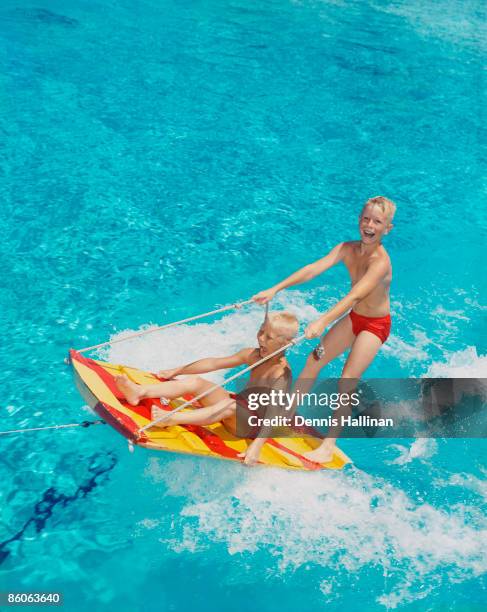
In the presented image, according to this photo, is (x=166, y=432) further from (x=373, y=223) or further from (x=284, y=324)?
(x=373, y=223)

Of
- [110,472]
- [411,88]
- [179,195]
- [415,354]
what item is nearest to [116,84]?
[179,195]

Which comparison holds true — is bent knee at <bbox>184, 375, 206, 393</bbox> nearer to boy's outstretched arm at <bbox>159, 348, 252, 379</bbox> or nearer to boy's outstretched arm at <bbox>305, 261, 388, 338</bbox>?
boy's outstretched arm at <bbox>159, 348, 252, 379</bbox>

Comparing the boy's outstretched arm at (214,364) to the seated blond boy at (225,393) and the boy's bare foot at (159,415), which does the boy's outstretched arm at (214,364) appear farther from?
the boy's bare foot at (159,415)

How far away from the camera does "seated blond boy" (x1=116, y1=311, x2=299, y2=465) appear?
5449 mm

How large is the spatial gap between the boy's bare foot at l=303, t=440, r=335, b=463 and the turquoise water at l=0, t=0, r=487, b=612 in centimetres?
28

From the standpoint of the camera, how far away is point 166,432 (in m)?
5.61

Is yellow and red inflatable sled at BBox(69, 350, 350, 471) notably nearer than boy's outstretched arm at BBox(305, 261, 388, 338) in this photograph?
Yes

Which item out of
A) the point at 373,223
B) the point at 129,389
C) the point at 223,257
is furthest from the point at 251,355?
the point at 223,257

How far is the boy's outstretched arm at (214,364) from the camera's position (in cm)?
582

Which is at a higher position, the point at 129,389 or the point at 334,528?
the point at 129,389

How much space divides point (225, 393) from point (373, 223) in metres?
1.77

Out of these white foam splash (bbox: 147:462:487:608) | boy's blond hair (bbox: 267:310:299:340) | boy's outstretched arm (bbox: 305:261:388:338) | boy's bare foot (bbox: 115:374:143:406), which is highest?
boy's outstretched arm (bbox: 305:261:388:338)

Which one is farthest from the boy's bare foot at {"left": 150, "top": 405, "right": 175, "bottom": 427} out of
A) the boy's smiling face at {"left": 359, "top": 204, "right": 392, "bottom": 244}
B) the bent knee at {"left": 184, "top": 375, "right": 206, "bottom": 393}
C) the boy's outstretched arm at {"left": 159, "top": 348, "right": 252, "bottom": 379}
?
the boy's smiling face at {"left": 359, "top": 204, "right": 392, "bottom": 244}

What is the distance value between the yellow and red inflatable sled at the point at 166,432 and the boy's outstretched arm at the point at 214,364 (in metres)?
0.20
